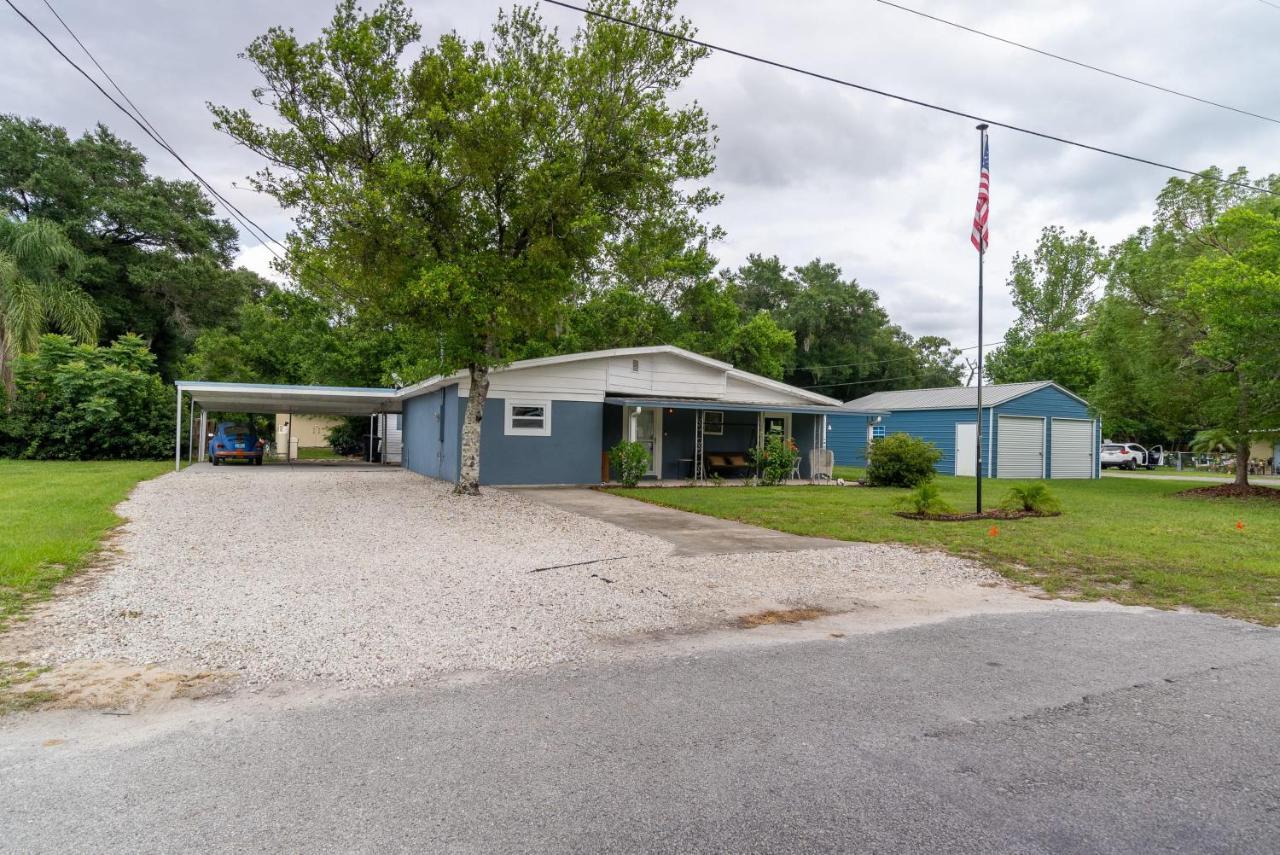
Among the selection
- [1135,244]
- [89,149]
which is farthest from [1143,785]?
[89,149]

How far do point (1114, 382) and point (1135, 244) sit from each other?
4055mm

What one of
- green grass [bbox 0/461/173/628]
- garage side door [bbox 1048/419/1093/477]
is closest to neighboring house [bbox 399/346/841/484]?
green grass [bbox 0/461/173/628]

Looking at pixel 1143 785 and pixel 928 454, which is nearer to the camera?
pixel 1143 785

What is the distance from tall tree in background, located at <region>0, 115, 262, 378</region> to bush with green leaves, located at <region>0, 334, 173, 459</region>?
10600 mm

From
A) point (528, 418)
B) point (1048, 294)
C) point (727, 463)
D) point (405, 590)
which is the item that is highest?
point (1048, 294)

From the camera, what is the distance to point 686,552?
837 centimetres

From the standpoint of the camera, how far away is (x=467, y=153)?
11.5 m

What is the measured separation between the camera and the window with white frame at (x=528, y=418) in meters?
16.2

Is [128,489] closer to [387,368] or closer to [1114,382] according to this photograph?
[387,368]

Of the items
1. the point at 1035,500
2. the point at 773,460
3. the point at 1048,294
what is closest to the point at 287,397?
the point at 773,460

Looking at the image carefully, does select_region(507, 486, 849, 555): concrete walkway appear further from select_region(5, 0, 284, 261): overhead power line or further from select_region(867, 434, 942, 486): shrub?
select_region(5, 0, 284, 261): overhead power line

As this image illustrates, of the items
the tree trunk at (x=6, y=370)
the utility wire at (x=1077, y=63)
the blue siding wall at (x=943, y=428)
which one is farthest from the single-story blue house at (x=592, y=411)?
the utility wire at (x=1077, y=63)

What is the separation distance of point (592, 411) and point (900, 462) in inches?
316

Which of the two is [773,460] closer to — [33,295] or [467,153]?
[467,153]
